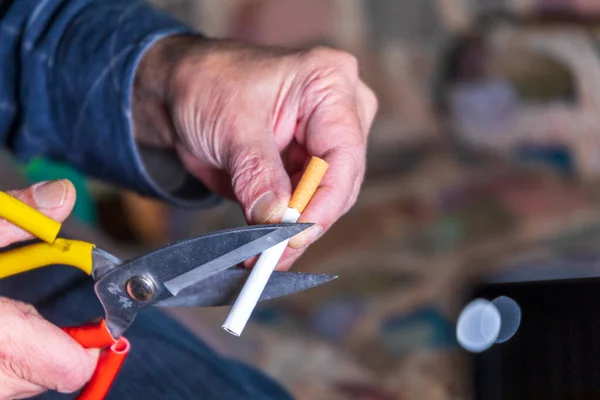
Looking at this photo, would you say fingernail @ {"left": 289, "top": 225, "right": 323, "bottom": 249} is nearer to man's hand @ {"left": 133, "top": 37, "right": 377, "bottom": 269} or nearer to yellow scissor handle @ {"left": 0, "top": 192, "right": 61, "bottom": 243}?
man's hand @ {"left": 133, "top": 37, "right": 377, "bottom": 269}

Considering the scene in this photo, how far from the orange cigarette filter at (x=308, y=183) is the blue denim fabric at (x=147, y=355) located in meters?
0.20

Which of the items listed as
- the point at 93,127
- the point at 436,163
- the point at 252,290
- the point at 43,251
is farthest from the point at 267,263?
the point at 436,163

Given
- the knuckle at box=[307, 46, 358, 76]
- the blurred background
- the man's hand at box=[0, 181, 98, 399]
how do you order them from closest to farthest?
the man's hand at box=[0, 181, 98, 399], the knuckle at box=[307, 46, 358, 76], the blurred background

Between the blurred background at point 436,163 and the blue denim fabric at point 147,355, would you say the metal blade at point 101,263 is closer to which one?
the blue denim fabric at point 147,355


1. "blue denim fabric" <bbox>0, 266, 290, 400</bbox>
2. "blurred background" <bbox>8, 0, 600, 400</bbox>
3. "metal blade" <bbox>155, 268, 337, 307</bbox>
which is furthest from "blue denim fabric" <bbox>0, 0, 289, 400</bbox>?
"blurred background" <bbox>8, 0, 600, 400</bbox>

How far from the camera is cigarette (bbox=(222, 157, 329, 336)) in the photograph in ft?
1.34

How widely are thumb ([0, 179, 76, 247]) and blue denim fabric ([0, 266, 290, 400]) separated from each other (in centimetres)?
14

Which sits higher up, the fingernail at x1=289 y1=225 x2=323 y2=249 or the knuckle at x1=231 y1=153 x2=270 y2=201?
the knuckle at x1=231 y1=153 x2=270 y2=201

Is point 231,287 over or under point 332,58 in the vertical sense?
under

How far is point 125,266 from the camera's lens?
Result: 1.40 feet

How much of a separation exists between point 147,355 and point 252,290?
181 mm

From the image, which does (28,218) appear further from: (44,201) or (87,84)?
(87,84)

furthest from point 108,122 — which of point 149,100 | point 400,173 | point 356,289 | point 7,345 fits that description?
point 400,173

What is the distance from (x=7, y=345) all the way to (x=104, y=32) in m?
0.32
